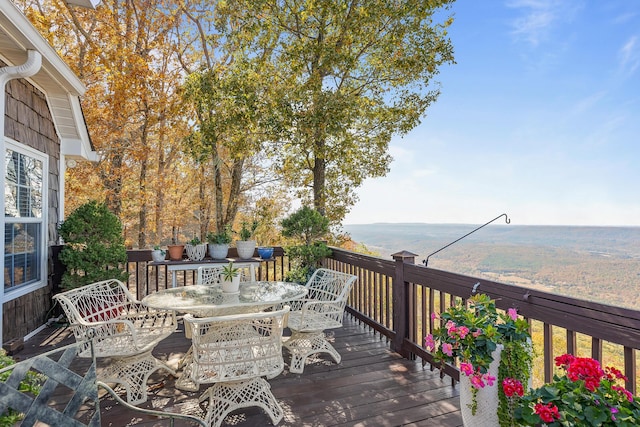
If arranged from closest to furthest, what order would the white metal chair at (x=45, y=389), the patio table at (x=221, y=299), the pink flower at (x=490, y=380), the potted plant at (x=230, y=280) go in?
the white metal chair at (x=45, y=389) < the pink flower at (x=490, y=380) < the patio table at (x=221, y=299) < the potted plant at (x=230, y=280)

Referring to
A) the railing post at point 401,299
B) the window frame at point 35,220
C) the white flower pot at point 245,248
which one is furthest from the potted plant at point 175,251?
the railing post at point 401,299

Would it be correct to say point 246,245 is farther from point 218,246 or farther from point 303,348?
point 303,348

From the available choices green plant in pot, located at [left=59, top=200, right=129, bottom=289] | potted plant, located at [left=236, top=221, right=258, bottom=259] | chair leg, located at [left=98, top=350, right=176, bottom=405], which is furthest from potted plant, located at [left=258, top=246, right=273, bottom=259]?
chair leg, located at [left=98, top=350, right=176, bottom=405]

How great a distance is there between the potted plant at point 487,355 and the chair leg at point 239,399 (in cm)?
124

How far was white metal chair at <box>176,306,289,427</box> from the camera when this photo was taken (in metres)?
2.16

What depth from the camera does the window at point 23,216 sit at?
3.66 meters

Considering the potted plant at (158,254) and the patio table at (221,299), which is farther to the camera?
the potted plant at (158,254)

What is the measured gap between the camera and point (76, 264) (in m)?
4.32

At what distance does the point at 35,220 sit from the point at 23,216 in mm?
249

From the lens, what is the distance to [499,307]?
7.63ft

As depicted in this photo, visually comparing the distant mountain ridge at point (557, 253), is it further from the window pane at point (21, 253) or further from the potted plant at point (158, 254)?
A: the window pane at point (21, 253)

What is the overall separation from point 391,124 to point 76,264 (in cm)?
A: 618

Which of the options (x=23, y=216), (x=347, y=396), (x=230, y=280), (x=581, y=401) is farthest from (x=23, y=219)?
(x=581, y=401)

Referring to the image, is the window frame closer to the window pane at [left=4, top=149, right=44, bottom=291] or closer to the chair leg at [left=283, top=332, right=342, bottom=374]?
the window pane at [left=4, top=149, right=44, bottom=291]
